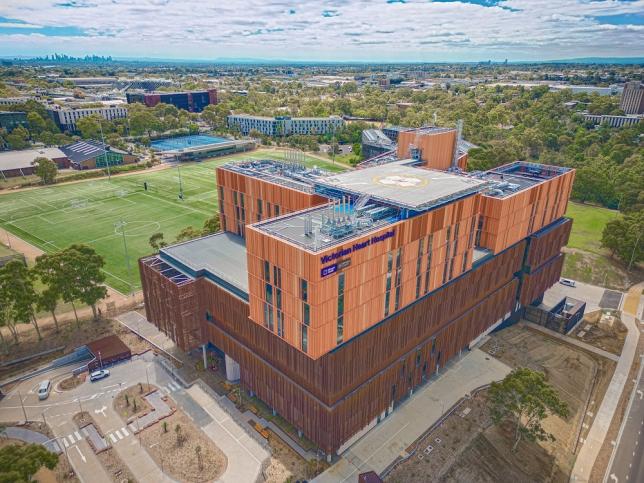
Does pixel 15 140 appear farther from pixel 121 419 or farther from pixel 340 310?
pixel 340 310

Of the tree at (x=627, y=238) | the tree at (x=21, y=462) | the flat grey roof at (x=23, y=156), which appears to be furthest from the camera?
the flat grey roof at (x=23, y=156)

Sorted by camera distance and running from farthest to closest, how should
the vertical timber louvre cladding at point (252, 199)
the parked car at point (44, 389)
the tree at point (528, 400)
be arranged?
the vertical timber louvre cladding at point (252, 199) → the parked car at point (44, 389) → the tree at point (528, 400)

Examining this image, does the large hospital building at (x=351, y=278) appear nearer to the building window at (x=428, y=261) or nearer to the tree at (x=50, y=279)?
the building window at (x=428, y=261)

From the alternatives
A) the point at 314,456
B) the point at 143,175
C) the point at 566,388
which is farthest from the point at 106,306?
the point at 143,175

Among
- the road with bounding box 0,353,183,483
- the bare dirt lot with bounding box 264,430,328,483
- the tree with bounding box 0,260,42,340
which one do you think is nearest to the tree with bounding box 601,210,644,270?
the bare dirt lot with bounding box 264,430,328,483

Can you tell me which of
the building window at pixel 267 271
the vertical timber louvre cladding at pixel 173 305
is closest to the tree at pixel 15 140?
the vertical timber louvre cladding at pixel 173 305

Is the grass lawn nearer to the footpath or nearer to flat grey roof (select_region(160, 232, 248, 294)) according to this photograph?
the footpath
